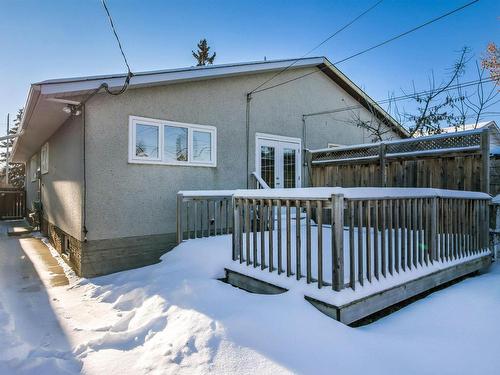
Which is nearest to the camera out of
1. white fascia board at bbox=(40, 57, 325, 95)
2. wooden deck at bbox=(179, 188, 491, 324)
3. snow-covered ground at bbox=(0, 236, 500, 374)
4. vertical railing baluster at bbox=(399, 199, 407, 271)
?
snow-covered ground at bbox=(0, 236, 500, 374)

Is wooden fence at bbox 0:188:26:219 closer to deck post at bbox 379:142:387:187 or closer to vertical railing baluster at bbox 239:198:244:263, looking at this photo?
vertical railing baluster at bbox 239:198:244:263

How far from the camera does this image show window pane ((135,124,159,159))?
5.75 m

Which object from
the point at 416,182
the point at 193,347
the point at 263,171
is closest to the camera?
the point at 193,347

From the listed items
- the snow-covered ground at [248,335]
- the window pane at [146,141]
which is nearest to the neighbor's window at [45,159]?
the window pane at [146,141]

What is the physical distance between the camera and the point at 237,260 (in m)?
4.01

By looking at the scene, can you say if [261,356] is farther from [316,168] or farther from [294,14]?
[294,14]

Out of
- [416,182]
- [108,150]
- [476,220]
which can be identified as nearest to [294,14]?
[416,182]

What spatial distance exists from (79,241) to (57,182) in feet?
11.7

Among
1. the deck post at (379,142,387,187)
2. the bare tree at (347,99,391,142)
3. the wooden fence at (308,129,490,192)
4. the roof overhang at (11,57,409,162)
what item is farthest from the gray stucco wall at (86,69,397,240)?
the deck post at (379,142,387,187)

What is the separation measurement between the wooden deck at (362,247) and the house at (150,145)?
2591 millimetres

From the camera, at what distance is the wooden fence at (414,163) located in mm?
5047

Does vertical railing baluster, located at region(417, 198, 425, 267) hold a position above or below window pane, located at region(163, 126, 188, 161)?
below

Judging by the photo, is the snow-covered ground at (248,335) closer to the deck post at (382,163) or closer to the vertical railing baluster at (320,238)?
the vertical railing baluster at (320,238)

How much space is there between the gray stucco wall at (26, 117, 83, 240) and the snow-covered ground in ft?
7.40
